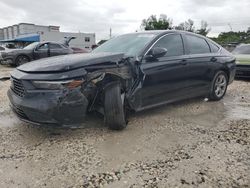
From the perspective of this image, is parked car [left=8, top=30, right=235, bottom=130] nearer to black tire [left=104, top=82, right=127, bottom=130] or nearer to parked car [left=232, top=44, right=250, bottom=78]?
black tire [left=104, top=82, right=127, bottom=130]

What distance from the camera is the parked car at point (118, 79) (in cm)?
357

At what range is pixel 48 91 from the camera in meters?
3.55

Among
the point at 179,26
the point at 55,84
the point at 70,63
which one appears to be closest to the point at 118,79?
the point at 70,63

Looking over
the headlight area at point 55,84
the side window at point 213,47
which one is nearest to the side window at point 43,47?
the side window at point 213,47

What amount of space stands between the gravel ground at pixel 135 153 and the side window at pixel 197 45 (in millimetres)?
1324

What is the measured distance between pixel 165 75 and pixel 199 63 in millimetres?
1084

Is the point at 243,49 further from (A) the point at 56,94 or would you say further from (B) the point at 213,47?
(A) the point at 56,94

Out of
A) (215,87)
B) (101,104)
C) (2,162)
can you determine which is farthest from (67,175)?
(215,87)

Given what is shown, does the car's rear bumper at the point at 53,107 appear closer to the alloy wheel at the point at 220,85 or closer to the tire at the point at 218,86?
the tire at the point at 218,86

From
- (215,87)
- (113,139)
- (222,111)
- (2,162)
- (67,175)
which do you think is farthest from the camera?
(215,87)

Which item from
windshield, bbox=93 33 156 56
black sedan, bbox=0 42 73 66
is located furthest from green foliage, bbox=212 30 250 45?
windshield, bbox=93 33 156 56

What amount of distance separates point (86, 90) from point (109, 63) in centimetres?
53

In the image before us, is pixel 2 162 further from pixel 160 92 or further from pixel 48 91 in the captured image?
pixel 160 92

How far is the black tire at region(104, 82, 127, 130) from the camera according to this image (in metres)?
3.97
